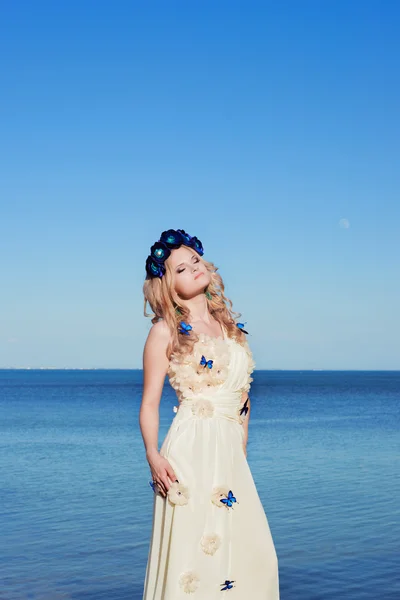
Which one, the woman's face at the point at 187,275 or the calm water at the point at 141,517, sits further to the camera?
the calm water at the point at 141,517

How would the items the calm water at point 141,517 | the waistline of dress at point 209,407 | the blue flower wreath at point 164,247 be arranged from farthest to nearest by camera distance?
the calm water at point 141,517 → the blue flower wreath at point 164,247 → the waistline of dress at point 209,407

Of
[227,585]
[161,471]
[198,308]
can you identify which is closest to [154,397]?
[161,471]

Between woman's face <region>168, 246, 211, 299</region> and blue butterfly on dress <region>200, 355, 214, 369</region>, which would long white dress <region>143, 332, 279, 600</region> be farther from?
woman's face <region>168, 246, 211, 299</region>

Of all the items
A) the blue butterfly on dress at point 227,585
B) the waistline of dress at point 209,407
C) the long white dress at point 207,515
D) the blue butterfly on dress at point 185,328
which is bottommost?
the blue butterfly on dress at point 227,585

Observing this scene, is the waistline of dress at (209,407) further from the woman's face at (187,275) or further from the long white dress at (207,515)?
the woman's face at (187,275)

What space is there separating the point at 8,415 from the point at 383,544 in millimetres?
33841

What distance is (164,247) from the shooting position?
454 centimetres

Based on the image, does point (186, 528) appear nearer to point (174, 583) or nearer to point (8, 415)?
point (174, 583)

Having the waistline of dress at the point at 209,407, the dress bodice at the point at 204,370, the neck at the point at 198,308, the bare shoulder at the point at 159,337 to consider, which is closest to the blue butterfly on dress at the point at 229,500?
the waistline of dress at the point at 209,407

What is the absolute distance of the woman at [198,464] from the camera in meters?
4.13

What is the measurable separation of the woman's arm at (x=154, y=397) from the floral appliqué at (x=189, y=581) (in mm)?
394

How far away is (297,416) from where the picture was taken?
122 feet

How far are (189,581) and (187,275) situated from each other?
154cm

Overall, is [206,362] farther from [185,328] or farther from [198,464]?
[198,464]
